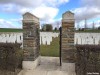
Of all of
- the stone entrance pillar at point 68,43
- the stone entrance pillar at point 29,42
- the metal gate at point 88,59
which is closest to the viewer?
the metal gate at point 88,59

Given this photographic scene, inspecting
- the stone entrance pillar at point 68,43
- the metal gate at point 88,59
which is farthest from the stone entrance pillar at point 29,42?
the metal gate at point 88,59

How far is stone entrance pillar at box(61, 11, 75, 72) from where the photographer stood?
401 inches

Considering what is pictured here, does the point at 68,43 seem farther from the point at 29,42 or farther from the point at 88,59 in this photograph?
the point at 29,42

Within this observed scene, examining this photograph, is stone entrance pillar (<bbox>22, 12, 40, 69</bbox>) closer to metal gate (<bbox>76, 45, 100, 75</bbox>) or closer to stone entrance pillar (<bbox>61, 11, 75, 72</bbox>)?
stone entrance pillar (<bbox>61, 11, 75, 72</bbox>)

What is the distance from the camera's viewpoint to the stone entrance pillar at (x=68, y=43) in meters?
10.2

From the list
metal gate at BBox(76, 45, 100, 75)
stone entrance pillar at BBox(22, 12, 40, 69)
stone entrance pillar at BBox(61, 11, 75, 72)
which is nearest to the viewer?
metal gate at BBox(76, 45, 100, 75)

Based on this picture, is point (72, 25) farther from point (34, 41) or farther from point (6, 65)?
point (6, 65)

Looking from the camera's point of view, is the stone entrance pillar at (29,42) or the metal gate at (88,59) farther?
the stone entrance pillar at (29,42)

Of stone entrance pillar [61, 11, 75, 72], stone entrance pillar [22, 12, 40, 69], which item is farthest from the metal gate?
stone entrance pillar [22, 12, 40, 69]

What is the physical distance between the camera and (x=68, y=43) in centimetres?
1024

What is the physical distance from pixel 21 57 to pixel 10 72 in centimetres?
114

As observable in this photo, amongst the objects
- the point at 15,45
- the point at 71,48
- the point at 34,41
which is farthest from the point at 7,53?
the point at 71,48

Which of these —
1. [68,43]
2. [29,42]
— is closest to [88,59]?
[68,43]

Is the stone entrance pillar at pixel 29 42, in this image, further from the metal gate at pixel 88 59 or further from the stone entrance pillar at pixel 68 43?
A: the metal gate at pixel 88 59
